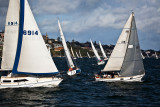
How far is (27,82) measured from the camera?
110 ft

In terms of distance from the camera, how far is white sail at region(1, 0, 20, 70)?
110 ft

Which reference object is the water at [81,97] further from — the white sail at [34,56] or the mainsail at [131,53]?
the mainsail at [131,53]

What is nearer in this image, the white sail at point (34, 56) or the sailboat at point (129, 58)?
the white sail at point (34, 56)

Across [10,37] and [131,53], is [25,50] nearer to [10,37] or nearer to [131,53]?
[10,37]

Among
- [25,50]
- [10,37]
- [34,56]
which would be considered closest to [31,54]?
[34,56]

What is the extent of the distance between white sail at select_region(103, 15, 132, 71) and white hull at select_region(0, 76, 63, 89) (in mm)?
14201

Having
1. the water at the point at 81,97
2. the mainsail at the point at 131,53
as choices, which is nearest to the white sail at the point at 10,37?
the water at the point at 81,97

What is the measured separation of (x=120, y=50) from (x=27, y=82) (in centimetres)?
1885

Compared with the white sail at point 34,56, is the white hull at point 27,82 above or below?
below

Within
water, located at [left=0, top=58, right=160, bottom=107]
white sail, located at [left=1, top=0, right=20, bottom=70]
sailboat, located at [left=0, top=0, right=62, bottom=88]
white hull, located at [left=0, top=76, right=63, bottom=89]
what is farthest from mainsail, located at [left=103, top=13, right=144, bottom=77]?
white sail, located at [left=1, top=0, right=20, bottom=70]

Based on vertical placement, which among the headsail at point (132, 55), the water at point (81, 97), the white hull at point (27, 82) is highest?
the headsail at point (132, 55)

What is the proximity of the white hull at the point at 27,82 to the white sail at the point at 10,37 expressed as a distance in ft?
7.01

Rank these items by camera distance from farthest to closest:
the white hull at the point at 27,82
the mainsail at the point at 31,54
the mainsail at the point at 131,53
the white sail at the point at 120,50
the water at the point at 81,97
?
the white sail at the point at 120,50 < the mainsail at the point at 131,53 < the mainsail at the point at 31,54 < the white hull at the point at 27,82 < the water at the point at 81,97

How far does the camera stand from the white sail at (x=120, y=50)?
42.7 metres
